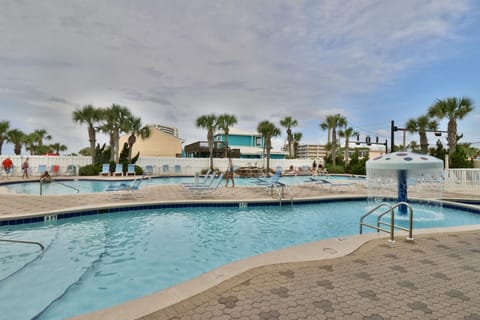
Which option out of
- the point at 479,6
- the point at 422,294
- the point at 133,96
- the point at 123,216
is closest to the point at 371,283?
the point at 422,294

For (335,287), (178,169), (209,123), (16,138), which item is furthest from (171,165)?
(16,138)

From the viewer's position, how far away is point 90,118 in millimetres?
21672

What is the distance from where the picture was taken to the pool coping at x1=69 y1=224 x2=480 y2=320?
7.43ft

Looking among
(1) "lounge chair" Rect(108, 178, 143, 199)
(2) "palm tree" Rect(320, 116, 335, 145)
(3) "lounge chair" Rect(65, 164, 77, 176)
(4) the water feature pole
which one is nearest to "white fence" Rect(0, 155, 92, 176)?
(3) "lounge chair" Rect(65, 164, 77, 176)

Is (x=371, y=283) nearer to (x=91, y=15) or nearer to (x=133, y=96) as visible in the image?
(x=91, y=15)

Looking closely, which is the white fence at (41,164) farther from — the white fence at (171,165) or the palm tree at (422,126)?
the palm tree at (422,126)

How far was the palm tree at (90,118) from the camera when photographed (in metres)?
21.4

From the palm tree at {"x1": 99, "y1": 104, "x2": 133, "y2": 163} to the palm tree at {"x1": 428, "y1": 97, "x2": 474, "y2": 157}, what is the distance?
2578 cm

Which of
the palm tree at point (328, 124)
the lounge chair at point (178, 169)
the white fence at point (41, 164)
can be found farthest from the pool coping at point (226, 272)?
the palm tree at point (328, 124)

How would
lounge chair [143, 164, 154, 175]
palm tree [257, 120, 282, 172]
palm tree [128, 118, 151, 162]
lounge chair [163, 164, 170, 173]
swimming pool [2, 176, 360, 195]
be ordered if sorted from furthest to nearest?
palm tree [257, 120, 282, 172] < lounge chair [163, 164, 170, 173] < palm tree [128, 118, 151, 162] < lounge chair [143, 164, 154, 175] < swimming pool [2, 176, 360, 195]

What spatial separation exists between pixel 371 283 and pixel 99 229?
602cm

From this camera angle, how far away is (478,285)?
9.52 feet

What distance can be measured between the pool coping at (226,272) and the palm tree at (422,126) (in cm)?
2368

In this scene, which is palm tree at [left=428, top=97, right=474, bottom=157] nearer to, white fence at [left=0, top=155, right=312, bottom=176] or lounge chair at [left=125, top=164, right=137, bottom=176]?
white fence at [left=0, top=155, right=312, bottom=176]
